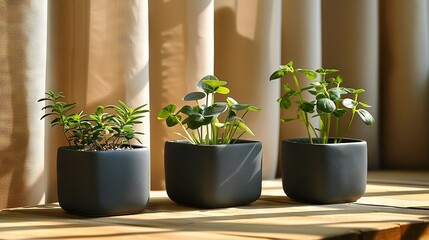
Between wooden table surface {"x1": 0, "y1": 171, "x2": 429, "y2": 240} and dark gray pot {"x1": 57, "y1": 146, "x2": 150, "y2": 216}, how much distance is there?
0.02 meters

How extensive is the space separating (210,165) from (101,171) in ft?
0.56

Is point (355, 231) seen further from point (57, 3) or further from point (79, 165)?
point (57, 3)

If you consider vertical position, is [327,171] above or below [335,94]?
below

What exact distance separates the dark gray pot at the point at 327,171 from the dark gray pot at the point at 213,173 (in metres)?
0.07

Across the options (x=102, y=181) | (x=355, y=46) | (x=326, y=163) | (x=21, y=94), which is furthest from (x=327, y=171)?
(x=355, y=46)

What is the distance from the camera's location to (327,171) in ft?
3.83

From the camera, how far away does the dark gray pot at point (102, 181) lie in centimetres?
103

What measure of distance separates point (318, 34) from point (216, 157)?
1.86ft

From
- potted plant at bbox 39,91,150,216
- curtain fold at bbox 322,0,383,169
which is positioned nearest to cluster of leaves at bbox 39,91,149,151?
potted plant at bbox 39,91,150,216

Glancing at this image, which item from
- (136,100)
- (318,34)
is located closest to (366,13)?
(318,34)

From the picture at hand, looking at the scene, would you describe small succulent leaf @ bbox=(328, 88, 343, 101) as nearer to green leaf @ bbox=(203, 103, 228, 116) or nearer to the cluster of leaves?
green leaf @ bbox=(203, 103, 228, 116)

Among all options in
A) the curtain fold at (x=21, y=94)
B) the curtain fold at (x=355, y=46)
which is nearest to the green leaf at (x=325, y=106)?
the curtain fold at (x=21, y=94)

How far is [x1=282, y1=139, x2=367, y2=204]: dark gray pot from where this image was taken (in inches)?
46.0

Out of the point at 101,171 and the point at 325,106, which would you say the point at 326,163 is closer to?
the point at 325,106
